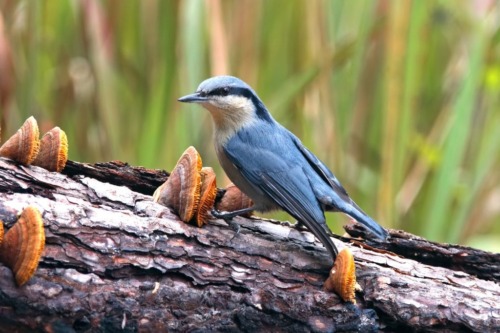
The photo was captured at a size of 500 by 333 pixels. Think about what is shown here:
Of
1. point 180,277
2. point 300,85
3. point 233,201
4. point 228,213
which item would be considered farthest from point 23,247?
point 300,85

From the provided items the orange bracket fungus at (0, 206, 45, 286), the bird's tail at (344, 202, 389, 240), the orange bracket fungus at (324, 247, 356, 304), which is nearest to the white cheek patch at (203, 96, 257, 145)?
the bird's tail at (344, 202, 389, 240)

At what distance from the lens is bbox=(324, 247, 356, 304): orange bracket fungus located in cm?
148

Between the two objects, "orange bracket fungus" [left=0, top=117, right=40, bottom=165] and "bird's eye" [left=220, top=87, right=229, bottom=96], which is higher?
"bird's eye" [left=220, top=87, right=229, bottom=96]

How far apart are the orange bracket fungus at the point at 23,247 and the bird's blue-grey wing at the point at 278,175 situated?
1.94 feet

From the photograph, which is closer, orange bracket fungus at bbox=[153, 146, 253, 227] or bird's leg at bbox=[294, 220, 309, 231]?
orange bracket fungus at bbox=[153, 146, 253, 227]

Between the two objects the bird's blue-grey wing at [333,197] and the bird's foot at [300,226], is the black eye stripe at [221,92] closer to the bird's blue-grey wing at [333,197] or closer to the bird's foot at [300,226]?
the bird's blue-grey wing at [333,197]

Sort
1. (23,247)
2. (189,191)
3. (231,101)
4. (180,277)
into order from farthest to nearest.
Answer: (231,101), (189,191), (180,277), (23,247)

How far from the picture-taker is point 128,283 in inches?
52.9

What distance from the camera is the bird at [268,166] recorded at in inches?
65.1

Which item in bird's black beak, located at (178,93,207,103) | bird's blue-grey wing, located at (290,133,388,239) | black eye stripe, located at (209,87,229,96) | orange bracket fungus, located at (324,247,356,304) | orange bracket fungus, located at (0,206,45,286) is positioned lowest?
orange bracket fungus, located at (0,206,45,286)

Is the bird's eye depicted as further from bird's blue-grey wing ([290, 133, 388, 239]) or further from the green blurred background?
the green blurred background

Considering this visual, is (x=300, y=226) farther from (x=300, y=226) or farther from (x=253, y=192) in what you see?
(x=253, y=192)

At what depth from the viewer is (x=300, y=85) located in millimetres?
2461

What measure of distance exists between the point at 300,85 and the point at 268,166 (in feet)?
2.52
